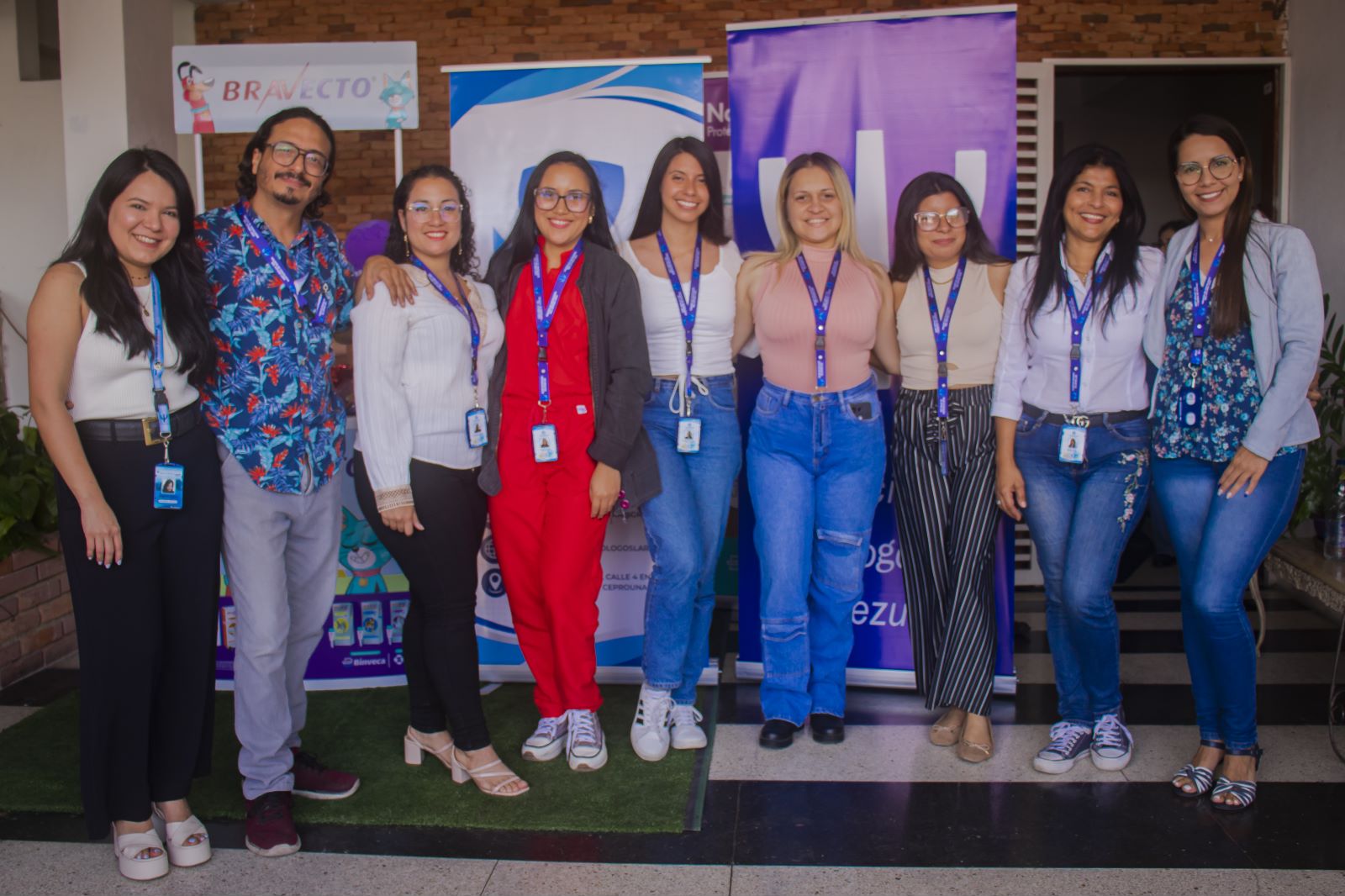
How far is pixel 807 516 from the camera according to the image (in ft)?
11.0

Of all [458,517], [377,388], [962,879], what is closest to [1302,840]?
[962,879]

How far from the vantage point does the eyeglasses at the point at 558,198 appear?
10.2 feet

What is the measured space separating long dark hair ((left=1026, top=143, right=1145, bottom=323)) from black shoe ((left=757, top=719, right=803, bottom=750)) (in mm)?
1451

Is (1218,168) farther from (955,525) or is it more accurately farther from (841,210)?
(955,525)

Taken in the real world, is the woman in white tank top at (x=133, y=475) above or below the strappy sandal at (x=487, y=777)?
above

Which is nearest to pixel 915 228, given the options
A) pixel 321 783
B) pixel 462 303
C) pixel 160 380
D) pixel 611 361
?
pixel 611 361

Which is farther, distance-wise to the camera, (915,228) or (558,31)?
(558,31)

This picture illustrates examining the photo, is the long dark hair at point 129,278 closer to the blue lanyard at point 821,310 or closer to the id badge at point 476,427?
the id badge at point 476,427

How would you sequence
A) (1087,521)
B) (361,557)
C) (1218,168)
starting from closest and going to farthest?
(1218,168)
(1087,521)
(361,557)

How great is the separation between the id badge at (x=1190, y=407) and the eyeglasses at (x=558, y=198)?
1.72 m

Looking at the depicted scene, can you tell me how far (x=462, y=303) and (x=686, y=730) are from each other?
1.50 m

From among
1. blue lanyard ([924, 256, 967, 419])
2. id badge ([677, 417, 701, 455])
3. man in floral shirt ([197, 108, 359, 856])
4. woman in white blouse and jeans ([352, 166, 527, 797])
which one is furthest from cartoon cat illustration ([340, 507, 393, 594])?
blue lanyard ([924, 256, 967, 419])

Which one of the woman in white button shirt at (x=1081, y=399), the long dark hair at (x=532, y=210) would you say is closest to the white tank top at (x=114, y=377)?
the long dark hair at (x=532, y=210)

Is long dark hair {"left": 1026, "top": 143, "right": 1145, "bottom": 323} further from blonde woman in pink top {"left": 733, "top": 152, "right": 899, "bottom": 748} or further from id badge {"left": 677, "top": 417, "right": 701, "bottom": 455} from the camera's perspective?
id badge {"left": 677, "top": 417, "right": 701, "bottom": 455}
